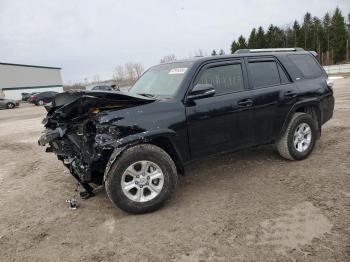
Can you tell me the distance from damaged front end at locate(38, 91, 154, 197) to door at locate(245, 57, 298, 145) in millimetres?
1828

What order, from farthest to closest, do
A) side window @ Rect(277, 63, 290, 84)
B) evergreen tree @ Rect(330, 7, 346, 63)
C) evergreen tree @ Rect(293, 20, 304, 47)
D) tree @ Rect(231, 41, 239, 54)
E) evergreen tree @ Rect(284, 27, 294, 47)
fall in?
tree @ Rect(231, 41, 239, 54) → evergreen tree @ Rect(284, 27, 294, 47) → evergreen tree @ Rect(293, 20, 304, 47) → evergreen tree @ Rect(330, 7, 346, 63) → side window @ Rect(277, 63, 290, 84)

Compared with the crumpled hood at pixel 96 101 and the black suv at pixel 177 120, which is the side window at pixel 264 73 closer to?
the black suv at pixel 177 120

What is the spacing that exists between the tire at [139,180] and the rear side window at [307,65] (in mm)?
3218

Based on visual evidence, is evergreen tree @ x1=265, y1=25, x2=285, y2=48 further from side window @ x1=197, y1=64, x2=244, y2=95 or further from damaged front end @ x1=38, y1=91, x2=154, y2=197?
damaged front end @ x1=38, y1=91, x2=154, y2=197

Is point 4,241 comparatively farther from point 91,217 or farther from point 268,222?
point 268,222

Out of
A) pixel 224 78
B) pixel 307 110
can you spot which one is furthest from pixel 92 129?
pixel 307 110

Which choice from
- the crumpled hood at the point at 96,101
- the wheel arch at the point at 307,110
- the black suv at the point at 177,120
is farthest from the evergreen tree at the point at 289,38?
the crumpled hood at the point at 96,101

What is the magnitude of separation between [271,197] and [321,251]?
51.5 inches

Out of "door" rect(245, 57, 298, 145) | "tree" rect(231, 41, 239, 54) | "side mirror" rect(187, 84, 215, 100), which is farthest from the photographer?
"tree" rect(231, 41, 239, 54)

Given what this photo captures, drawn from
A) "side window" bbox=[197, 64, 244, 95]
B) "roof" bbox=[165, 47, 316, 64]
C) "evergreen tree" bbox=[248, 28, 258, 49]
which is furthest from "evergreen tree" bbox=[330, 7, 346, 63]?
"side window" bbox=[197, 64, 244, 95]

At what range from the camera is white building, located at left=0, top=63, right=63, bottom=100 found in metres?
55.8

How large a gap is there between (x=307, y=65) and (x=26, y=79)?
2455 inches

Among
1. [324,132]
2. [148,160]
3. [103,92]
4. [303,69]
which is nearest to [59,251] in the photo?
[148,160]

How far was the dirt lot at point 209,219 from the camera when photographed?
3.25 m
